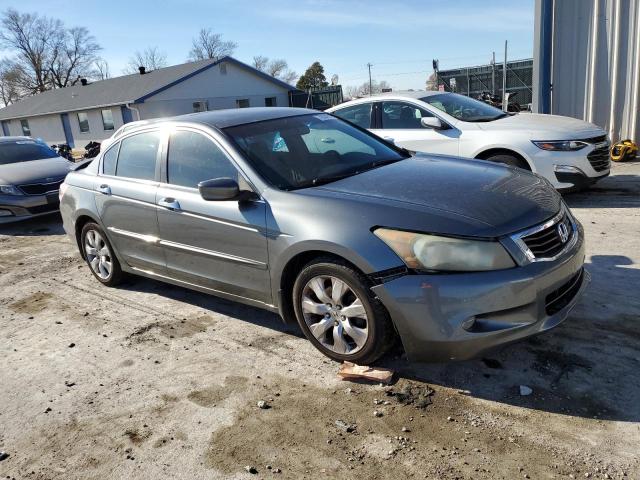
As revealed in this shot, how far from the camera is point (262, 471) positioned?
2695 millimetres

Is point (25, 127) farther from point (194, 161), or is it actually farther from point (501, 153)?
point (194, 161)

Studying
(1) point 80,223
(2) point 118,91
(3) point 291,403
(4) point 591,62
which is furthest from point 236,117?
(2) point 118,91

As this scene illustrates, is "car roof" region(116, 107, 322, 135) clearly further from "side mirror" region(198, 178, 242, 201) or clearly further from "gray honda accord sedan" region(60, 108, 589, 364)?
"side mirror" region(198, 178, 242, 201)

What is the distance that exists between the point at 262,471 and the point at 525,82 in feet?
62.7

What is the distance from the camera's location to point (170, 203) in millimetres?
4312

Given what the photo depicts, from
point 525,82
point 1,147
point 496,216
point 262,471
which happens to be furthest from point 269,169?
point 525,82

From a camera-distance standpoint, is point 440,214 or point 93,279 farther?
point 93,279

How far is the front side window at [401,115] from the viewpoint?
308 inches

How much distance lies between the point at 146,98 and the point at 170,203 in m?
28.2

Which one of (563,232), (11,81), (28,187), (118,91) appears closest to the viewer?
(563,232)

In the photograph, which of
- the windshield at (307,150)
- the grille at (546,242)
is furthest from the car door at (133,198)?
the grille at (546,242)

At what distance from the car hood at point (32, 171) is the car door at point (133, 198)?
482 cm

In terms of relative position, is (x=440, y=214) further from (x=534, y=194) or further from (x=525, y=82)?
(x=525, y=82)

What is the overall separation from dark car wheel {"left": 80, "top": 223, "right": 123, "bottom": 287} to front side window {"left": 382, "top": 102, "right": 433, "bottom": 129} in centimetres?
449
